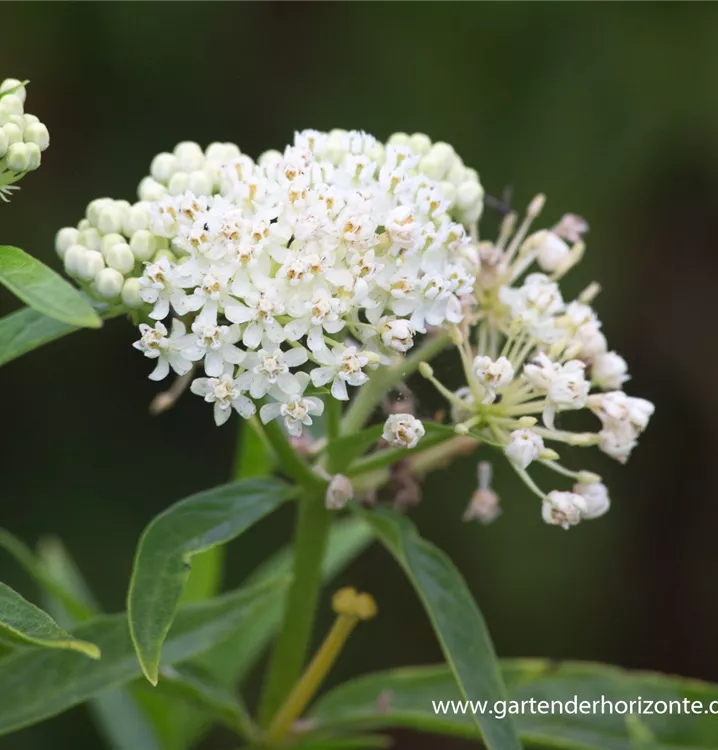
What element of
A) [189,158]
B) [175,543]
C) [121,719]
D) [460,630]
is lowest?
[121,719]

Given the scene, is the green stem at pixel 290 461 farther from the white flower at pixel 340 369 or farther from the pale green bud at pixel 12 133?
the pale green bud at pixel 12 133

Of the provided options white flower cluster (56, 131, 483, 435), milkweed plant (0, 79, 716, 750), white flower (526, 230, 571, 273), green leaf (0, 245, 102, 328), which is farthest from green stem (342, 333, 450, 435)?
green leaf (0, 245, 102, 328)

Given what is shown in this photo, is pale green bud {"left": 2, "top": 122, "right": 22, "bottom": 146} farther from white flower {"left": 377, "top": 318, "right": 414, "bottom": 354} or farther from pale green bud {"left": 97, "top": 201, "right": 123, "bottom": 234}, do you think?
white flower {"left": 377, "top": 318, "right": 414, "bottom": 354}

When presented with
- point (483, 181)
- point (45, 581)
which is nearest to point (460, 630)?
point (45, 581)

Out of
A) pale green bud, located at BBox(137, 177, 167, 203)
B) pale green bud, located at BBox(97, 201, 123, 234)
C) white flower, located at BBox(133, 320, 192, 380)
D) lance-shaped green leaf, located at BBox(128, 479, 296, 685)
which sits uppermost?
pale green bud, located at BBox(137, 177, 167, 203)

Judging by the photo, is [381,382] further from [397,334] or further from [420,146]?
[420,146]

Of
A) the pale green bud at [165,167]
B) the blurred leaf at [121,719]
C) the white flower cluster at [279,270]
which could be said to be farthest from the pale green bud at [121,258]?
the blurred leaf at [121,719]
